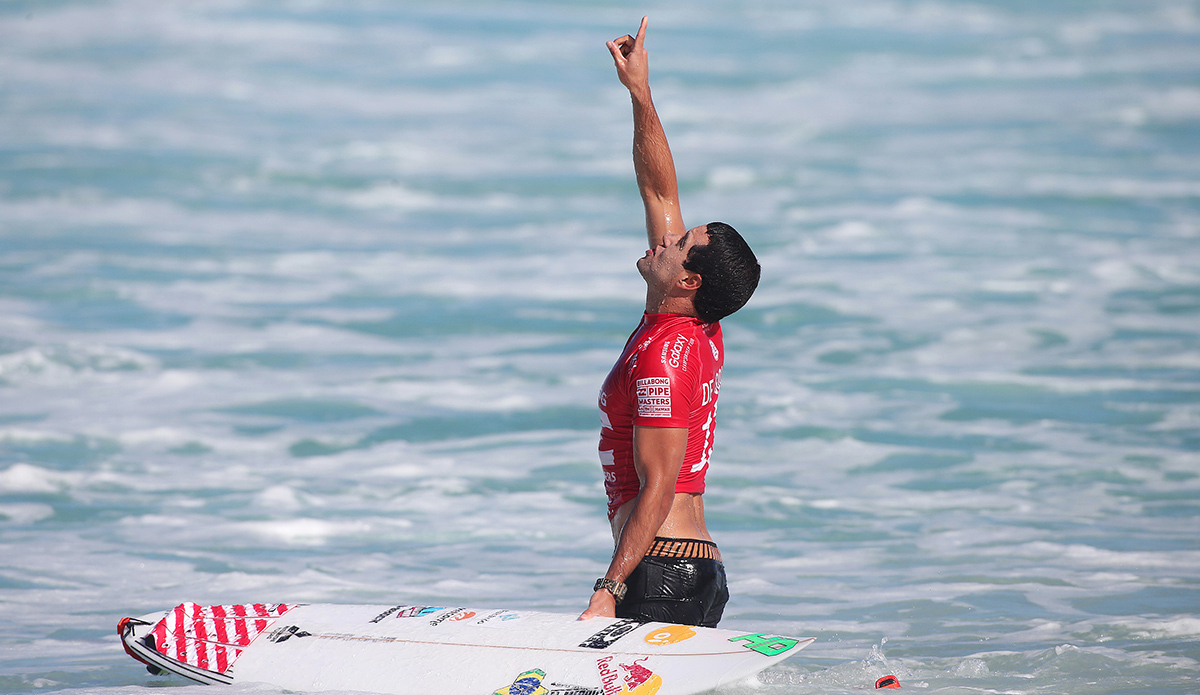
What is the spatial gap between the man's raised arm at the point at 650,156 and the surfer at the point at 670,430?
0.91ft

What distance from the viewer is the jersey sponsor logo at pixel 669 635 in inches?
171

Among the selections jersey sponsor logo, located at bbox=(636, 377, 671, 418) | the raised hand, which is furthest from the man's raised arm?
jersey sponsor logo, located at bbox=(636, 377, 671, 418)

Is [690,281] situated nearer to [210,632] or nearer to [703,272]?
[703,272]

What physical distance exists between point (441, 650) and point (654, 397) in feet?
3.80

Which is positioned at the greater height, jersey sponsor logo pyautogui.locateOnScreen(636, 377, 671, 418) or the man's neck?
the man's neck

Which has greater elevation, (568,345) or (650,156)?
(568,345)

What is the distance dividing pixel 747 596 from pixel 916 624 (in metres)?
0.94

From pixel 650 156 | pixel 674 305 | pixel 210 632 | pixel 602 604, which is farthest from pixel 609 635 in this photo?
pixel 650 156

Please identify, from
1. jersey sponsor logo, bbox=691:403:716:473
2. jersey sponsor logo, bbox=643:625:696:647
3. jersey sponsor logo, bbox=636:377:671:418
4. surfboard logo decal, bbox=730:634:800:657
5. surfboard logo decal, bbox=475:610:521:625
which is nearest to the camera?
jersey sponsor logo, bbox=636:377:671:418

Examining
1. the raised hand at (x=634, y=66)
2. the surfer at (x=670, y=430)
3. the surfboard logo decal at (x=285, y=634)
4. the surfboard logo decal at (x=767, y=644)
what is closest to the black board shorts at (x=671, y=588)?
the surfer at (x=670, y=430)

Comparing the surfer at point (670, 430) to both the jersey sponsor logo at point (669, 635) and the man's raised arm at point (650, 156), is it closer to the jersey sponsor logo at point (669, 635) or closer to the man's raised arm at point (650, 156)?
the jersey sponsor logo at point (669, 635)

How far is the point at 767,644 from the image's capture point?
4.51 meters

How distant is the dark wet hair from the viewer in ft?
14.1

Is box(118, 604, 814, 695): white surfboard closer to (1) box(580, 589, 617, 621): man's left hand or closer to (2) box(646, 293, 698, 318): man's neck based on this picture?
(1) box(580, 589, 617, 621): man's left hand
